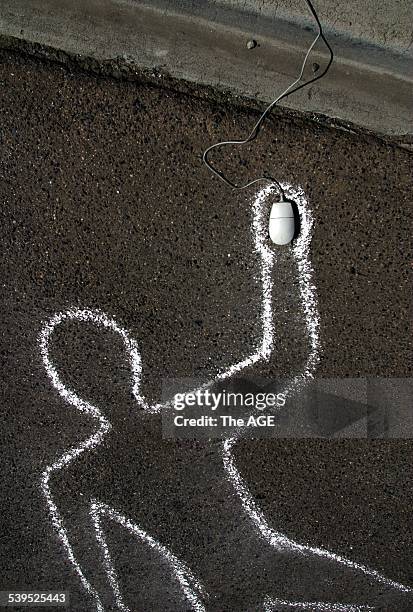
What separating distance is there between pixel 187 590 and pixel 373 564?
3.22 feet

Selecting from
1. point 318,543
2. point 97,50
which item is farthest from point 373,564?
point 97,50

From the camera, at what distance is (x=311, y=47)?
2.32 meters

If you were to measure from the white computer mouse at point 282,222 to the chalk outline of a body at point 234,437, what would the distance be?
2.6 inches

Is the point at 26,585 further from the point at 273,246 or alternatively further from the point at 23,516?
the point at 273,246

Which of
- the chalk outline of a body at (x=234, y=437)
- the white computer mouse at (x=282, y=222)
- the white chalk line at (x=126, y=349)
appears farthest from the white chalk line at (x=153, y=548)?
the white computer mouse at (x=282, y=222)

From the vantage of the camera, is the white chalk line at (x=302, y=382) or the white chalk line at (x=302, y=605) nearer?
the white chalk line at (x=302, y=382)

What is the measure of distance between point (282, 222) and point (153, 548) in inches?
71.1

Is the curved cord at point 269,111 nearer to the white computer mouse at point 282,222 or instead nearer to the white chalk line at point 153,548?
the white computer mouse at point 282,222

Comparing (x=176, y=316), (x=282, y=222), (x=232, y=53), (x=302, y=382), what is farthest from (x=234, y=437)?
(x=232, y=53)

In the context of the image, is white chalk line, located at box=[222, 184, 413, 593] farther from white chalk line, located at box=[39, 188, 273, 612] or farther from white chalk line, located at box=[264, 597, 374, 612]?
white chalk line, located at box=[264, 597, 374, 612]

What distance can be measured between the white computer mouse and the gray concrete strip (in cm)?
48

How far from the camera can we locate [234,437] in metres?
2.54

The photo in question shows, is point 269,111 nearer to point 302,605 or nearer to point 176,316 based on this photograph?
point 176,316

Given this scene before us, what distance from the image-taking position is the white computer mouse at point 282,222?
7.59ft
